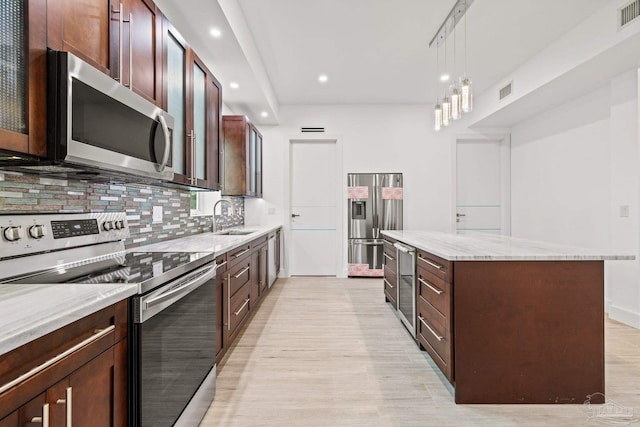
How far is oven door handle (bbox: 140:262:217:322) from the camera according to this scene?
1.17 meters

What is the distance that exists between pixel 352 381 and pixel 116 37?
231cm

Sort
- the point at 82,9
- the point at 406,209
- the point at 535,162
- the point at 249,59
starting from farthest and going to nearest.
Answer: the point at 406,209, the point at 535,162, the point at 249,59, the point at 82,9

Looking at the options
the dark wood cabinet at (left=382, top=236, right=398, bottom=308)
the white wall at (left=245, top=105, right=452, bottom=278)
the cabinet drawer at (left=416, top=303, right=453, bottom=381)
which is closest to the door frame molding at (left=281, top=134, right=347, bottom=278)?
the white wall at (left=245, top=105, right=452, bottom=278)

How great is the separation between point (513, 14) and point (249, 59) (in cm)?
244

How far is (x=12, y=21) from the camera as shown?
1.00 m

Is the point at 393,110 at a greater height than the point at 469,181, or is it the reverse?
the point at 393,110

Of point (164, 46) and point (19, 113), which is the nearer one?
point (19, 113)

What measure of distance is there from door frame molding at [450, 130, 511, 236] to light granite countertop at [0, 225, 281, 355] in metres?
5.14

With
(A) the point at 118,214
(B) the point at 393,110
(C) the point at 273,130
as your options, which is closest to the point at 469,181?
(B) the point at 393,110

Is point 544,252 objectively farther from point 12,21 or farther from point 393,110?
point 393,110

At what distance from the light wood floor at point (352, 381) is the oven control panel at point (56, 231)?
1122mm

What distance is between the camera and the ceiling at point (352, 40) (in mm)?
2781

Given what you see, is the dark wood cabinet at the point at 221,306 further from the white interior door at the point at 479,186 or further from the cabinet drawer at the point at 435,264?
the white interior door at the point at 479,186
